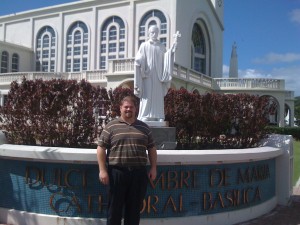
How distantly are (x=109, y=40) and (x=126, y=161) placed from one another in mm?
30386

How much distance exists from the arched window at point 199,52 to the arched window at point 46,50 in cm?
1461

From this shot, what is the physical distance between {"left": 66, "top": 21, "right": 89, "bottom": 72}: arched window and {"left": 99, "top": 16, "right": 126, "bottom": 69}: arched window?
75.7 inches

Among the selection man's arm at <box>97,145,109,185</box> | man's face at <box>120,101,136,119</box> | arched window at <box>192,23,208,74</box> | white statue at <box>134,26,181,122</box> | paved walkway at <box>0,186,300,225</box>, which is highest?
arched window at <box>192,23,208,74</box>

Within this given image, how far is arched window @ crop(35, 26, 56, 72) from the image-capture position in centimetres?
3684

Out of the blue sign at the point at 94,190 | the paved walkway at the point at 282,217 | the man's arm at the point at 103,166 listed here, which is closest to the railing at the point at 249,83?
the paved walkway at the point at 282,217

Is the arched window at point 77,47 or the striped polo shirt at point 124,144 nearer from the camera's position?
the striped polo shirt at point 124,144

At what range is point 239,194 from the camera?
6105 mm

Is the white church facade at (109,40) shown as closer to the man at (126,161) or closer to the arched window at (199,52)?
the arched window at (199,52)

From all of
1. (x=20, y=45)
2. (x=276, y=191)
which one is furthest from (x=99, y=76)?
(x=276, y=191)

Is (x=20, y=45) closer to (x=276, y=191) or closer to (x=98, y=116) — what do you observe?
(x=98, y=116)

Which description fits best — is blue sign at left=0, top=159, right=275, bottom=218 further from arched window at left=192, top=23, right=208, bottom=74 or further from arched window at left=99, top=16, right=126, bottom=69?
arched window at left=192, top=23, right=208, bottom=74

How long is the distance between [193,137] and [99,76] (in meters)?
17.6

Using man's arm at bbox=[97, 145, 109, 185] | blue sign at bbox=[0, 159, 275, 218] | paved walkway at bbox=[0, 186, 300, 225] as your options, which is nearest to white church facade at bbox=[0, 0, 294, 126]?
paved walkway at bbox=[0, 186, 300, 225]

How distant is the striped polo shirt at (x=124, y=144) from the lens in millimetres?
4195
